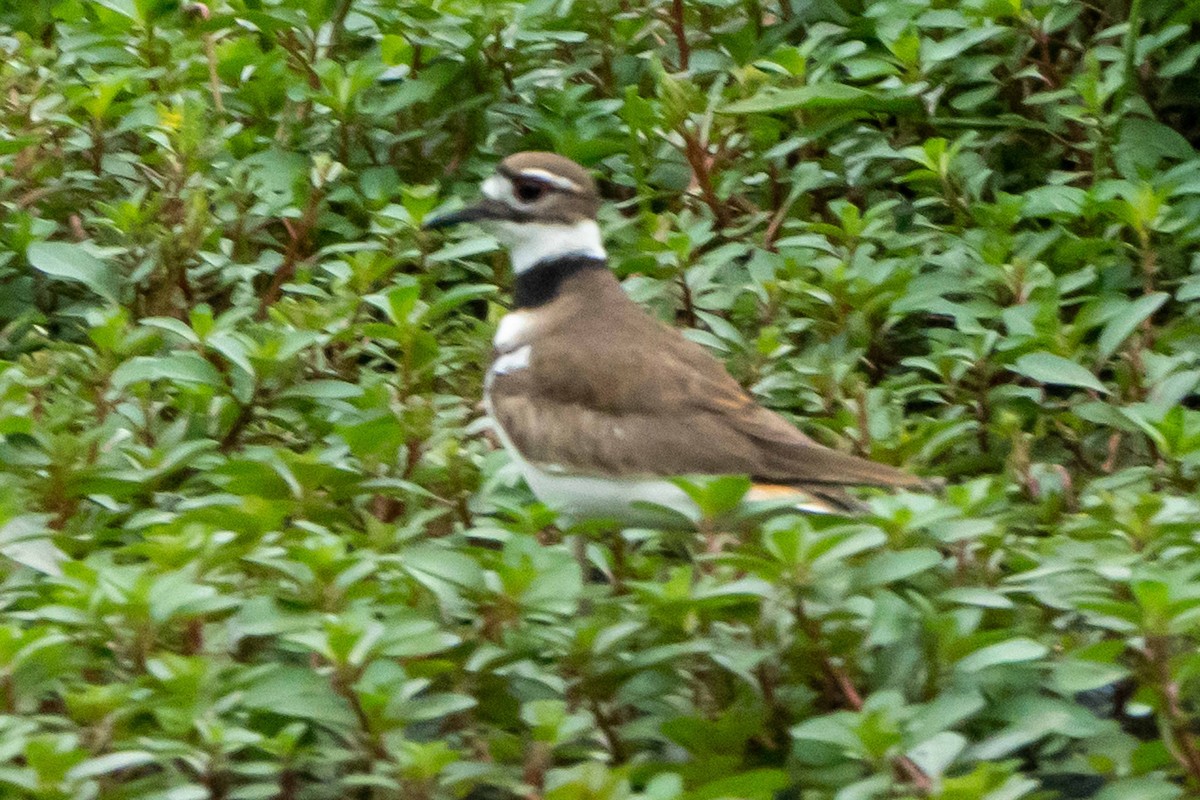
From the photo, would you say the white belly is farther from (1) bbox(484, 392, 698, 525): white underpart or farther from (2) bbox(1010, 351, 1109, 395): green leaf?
(2) bbox(1010, 351, 1109, 395): green leaf

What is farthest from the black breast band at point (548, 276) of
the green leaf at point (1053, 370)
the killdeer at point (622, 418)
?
the green leaf at point (1053, 370)

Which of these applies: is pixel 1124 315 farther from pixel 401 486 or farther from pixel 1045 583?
pixel 401 486

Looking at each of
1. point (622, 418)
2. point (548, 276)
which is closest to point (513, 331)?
point (548, 276)

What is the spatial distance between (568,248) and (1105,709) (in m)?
1.90

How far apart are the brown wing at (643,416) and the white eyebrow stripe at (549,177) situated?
0.50 m

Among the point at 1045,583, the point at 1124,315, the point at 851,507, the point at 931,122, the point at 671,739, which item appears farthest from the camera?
→ the point at 931,122

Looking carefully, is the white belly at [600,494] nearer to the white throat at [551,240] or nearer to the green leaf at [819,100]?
the white throat at [551,240]

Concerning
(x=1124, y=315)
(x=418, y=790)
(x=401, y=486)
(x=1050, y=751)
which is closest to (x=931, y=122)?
(x=1124, y=315)

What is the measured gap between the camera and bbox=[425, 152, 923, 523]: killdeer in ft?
14.1

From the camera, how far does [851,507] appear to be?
424 cm

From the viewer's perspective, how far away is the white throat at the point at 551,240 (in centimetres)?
513

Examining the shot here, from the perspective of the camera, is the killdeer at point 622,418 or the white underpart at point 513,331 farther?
the white underpart at point 513,331

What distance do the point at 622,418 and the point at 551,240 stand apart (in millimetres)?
810

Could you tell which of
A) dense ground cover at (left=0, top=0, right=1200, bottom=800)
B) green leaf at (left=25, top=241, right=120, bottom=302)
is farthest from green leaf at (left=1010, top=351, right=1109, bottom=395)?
green leaf at (left=25, top=241, right=120, bottom=302)
